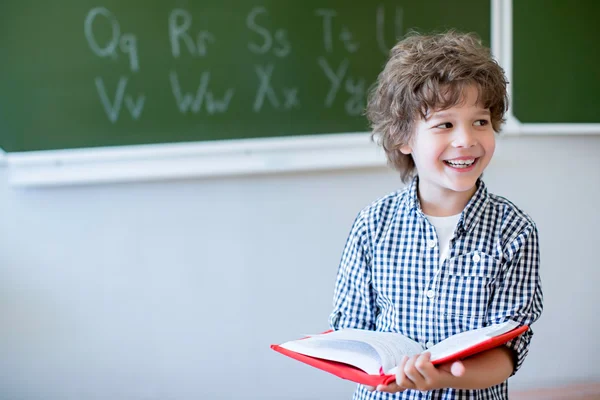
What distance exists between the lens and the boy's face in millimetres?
1242

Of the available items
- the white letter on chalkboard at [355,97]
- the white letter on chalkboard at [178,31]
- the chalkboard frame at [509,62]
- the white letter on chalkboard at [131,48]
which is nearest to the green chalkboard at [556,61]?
the chalkboard frame at [509,62]

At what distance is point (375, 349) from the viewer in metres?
1.13

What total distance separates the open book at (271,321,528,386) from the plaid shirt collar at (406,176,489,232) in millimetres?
211

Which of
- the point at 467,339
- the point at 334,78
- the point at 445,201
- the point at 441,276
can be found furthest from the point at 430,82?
the point at 334,78

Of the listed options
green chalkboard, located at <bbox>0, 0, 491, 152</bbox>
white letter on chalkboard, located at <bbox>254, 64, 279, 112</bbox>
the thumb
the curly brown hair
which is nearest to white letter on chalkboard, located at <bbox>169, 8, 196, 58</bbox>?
green chalkboard, located at <bbox>0, 0, 491, 152</bbox>

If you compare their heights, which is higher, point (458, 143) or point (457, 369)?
point (458, 143)

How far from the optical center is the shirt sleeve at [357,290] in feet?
4.48

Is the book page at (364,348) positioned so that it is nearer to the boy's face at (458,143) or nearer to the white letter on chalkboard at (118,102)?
the boy's face at (458,143)

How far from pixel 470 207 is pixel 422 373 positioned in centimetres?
38

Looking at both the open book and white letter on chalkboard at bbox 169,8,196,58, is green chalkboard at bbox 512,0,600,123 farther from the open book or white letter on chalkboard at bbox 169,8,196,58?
the open book

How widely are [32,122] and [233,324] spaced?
3.20 ft

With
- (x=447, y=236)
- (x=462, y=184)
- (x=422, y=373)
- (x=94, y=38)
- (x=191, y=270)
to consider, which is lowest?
(x=191, y=270)

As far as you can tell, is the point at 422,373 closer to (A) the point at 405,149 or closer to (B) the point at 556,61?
(A) the point at 405,149

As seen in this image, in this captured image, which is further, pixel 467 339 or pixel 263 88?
pixel 263 88
